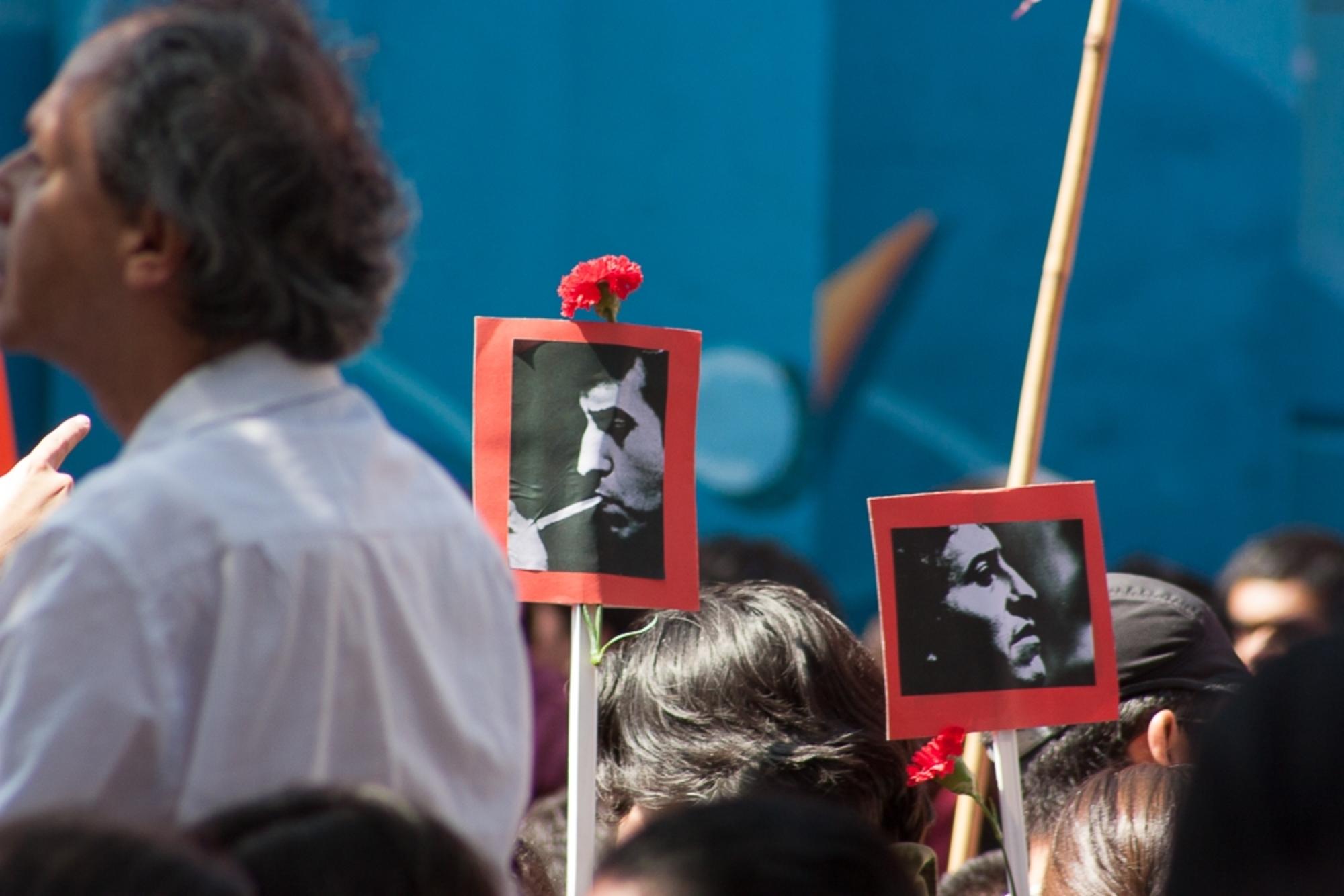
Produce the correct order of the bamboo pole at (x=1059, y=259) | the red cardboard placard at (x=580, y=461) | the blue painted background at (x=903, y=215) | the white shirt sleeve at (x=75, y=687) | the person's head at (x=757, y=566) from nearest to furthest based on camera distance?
the white shirt sleeve at (x=75, y=687) → the red cardboard placard at (x=580, y=461) → the bamboo pole at (x=1059, y=259) → the person's head at (x=757, y=566) → the blue painted background at (x=903, y=215)

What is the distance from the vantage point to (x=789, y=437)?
203 inches

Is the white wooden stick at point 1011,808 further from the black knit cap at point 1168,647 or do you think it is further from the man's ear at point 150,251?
the man's ear at point 150,251

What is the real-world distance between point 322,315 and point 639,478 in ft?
1.80

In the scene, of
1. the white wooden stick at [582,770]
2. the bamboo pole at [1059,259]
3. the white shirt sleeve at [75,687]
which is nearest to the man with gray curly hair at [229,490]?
the white shirt sleeve at [75,687]

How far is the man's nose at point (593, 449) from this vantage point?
5.09 feet

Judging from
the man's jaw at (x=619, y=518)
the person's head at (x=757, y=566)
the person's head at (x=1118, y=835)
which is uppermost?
the man's jaw at (x=619, y=518)

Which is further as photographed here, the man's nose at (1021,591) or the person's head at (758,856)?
the man's nose at (1021,591)

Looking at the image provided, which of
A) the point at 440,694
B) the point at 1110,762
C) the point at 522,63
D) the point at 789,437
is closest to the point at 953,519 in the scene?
the point at 1110,762

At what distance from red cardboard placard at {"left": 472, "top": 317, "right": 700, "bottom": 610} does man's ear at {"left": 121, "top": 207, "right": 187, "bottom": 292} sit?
539 mm

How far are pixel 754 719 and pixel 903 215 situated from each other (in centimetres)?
417

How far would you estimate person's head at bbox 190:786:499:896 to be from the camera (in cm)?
82

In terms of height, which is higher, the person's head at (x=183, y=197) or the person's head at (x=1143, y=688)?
the person's head at (x=183, y=197)

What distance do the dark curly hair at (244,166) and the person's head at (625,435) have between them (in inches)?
18.9

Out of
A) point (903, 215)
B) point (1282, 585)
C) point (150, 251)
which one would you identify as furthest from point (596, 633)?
point (903, 215)
